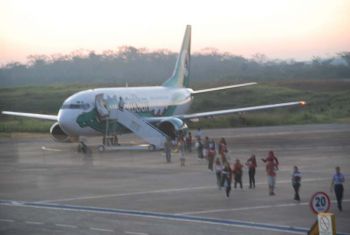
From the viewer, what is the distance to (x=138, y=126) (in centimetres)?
4319

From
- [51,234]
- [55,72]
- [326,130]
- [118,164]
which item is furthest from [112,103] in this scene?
[51,234]

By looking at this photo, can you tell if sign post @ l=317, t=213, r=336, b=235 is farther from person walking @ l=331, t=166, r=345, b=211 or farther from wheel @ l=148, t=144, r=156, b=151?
wheel @ l=148, t=144, r=156, b=151

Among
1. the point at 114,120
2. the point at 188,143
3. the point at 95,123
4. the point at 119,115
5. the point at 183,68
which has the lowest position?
the point at 188,143

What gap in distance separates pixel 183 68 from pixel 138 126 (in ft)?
40.2

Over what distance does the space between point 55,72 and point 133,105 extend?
19.1ft

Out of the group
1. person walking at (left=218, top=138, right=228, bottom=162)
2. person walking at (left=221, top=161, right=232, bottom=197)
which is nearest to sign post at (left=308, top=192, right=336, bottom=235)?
person walking at (left=221, top=161, right=232, bottom=197)

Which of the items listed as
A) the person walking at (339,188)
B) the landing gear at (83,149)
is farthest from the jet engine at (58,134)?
the person walking at (339,188)

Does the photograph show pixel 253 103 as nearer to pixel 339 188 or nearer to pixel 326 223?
pixel 339 188

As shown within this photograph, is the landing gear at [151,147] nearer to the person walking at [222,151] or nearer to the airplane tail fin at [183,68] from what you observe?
the person walking at [222,151]

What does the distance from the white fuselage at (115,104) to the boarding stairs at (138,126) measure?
54 centimetres

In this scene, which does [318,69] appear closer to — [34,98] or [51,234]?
[51,234]

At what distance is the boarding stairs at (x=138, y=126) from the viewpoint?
42.6 metres

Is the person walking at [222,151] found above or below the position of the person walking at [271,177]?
above

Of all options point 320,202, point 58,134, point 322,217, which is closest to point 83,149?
point 58,134
